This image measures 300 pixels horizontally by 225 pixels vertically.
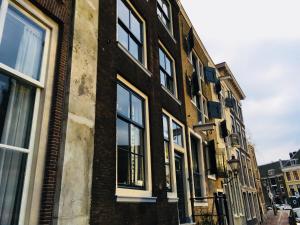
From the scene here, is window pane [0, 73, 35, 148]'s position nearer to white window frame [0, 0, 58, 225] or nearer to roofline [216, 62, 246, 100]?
white window frame [0, 0, 58, 225]

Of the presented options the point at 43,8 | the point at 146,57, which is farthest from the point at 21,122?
the point at 146,57

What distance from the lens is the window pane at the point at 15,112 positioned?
3.69 metres

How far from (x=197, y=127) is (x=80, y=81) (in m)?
8.01

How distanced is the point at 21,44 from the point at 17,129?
Result: 4.22 feet

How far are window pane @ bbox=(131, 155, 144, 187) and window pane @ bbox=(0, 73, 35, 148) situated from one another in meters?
3.19

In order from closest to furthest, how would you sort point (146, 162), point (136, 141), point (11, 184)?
point (11, 184), point (136, 141), point (146, 162)

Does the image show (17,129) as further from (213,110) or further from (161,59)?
(213,110)

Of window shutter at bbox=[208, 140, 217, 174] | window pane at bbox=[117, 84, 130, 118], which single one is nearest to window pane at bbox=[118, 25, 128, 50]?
window pane at bbox=[117, 84, 130, 118]

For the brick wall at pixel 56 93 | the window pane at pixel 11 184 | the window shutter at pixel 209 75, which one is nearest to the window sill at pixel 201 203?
the brick wall at pixel 56 93

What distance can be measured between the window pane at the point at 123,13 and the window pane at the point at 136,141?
3.10 metres

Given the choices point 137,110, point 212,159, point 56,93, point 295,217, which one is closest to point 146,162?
point 137,110

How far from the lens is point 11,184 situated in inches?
143

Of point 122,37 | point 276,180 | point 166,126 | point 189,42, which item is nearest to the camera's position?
point 122,37

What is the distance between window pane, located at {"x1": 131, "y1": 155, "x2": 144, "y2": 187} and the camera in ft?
21.9
